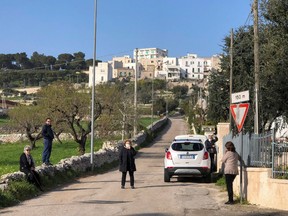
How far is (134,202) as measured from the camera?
13.5m

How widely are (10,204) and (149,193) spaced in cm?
441

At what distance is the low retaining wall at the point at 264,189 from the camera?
38.8 ft

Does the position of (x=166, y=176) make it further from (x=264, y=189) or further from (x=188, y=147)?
(x=264, y=189)

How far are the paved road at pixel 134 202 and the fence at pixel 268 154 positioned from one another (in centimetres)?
103

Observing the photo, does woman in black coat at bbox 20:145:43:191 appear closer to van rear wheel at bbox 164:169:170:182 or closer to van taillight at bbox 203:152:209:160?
van rear wheel at bbox 164:169:170:182

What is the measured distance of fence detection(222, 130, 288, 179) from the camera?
12.2m

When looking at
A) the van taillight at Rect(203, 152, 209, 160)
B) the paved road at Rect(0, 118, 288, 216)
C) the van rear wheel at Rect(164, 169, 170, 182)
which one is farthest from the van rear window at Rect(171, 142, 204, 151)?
the paved road at Rect(0, 118, 288, 216)

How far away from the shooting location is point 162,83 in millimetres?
178875

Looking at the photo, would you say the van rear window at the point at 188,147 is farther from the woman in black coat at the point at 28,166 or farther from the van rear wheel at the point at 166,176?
the woman in black coat at the point at 28,166

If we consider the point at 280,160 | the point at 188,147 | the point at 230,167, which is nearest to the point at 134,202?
the point at 230,167

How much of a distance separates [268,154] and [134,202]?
3.65m

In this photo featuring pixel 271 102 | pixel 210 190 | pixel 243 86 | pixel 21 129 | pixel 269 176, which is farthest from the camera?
pixel 21 129

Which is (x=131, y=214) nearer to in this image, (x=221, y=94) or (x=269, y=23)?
(x=269, y=23)

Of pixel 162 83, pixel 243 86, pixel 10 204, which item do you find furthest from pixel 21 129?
pixel 162 83
